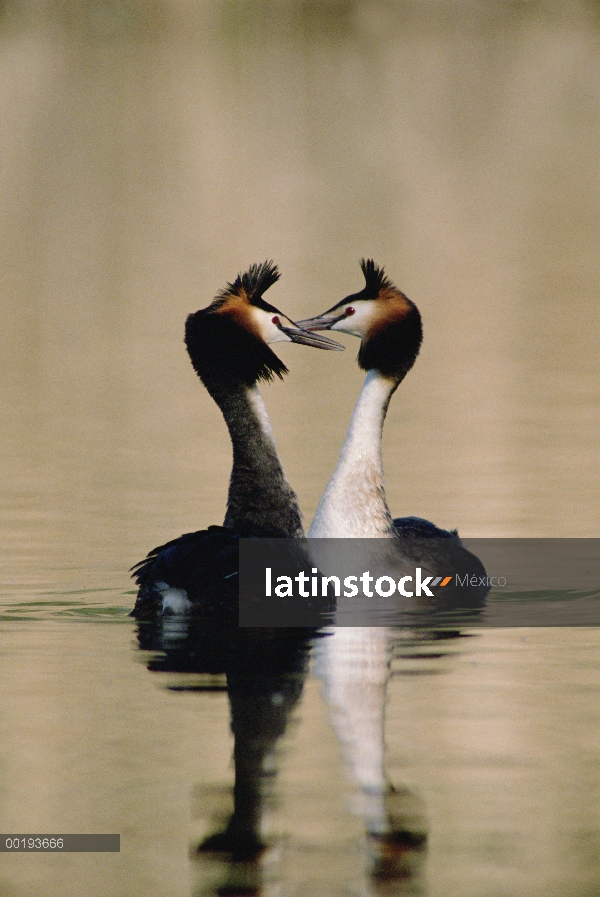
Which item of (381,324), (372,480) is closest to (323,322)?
(381,324)

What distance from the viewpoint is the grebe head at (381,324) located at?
9875mm

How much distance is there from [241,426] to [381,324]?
122cm

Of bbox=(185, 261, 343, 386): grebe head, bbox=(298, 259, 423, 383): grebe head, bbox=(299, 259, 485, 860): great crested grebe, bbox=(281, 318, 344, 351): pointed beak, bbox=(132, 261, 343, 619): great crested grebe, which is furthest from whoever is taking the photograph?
bbox=(298, 259, 423, 383): grebe head

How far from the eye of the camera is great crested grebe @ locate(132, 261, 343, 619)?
819cm

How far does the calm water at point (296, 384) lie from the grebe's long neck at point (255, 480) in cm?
77

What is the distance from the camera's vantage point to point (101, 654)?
776 centimetres

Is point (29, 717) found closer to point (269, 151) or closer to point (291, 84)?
point (269, 151)

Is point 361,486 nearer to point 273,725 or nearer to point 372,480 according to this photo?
point 372,480

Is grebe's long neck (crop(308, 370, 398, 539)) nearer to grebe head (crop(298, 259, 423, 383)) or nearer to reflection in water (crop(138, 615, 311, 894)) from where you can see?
grebe head (crop(298, 259, 423, 383))

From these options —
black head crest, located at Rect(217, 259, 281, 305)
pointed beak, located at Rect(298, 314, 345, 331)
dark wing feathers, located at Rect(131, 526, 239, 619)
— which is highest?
black head crest, located at Rect(217, 259, 281, 305)

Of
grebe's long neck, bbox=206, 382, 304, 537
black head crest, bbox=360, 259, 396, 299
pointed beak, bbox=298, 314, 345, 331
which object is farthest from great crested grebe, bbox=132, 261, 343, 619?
black head crest, bbox=360, 259, 396, 299

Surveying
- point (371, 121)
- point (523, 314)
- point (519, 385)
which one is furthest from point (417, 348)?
point (371, 121)

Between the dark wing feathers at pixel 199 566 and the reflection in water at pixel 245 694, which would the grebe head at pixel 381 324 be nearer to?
the dark wing feathers at pixel 199 566

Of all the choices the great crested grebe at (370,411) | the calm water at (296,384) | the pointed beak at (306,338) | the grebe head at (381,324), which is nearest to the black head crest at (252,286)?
the pointed beak at (306,338)
